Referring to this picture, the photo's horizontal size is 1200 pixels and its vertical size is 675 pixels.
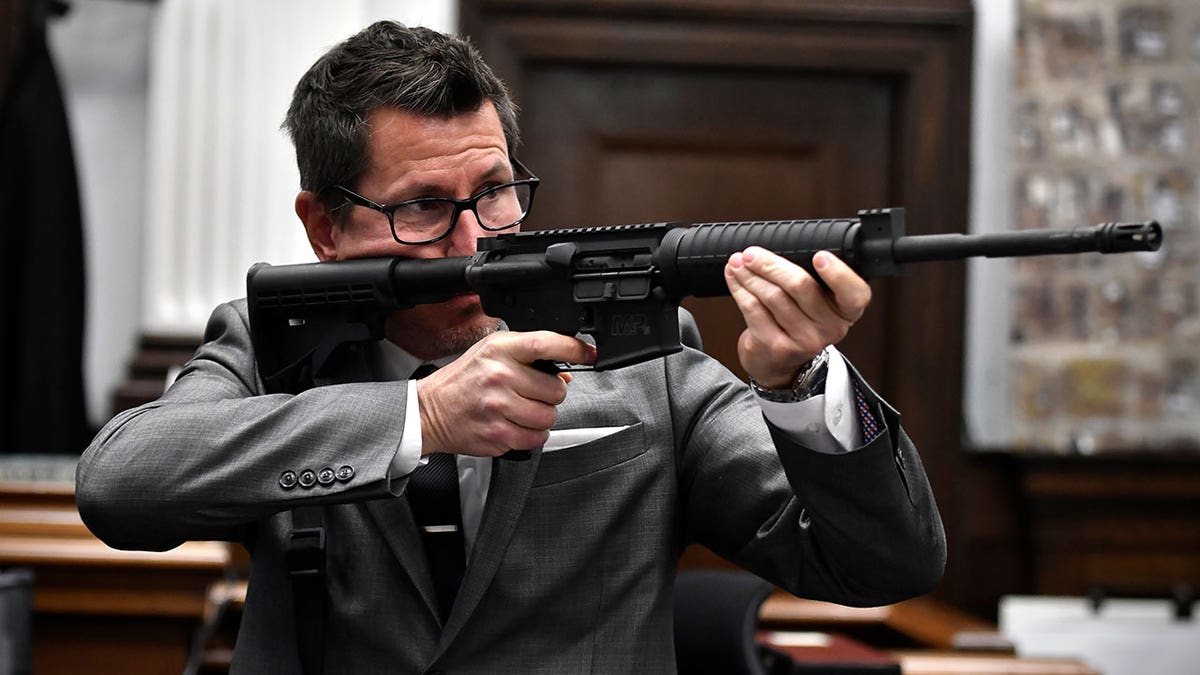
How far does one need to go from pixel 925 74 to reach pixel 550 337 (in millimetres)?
2779

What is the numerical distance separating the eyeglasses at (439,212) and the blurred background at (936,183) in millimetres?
2028

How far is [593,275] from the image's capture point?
133 cm

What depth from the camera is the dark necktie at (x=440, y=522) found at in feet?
4.87

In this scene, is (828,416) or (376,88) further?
(376,88)

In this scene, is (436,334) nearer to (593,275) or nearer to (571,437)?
(571,437)

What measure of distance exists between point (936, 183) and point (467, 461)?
2555 millimetres

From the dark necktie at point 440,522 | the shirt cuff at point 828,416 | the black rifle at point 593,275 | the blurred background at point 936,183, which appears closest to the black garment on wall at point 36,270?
the blurred background at point 936,183

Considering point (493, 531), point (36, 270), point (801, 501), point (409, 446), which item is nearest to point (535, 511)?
point (493, 531)

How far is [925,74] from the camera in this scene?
12.6 ft

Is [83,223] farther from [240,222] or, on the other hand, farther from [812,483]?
[812,483]

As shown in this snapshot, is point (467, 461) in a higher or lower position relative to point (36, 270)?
lower

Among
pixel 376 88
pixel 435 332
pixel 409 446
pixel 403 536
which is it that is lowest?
pixel 403 536

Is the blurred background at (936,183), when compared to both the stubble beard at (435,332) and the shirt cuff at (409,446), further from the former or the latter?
the shirt cuff at (409,446)

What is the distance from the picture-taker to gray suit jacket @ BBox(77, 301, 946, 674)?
4.42 feet
